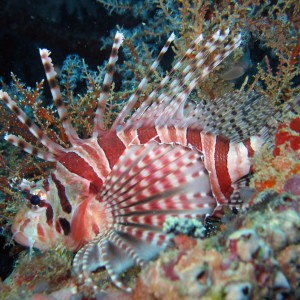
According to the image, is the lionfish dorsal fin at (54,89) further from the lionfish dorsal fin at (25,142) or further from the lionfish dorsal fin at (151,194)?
the lionfish dorsal fin at (151,194)

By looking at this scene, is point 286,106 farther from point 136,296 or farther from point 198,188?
point 136,296

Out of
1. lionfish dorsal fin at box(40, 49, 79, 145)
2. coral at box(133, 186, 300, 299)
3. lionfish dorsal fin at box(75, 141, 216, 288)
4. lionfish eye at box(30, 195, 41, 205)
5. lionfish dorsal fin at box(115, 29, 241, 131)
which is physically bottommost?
coral at box(133, 186, 300, 299)

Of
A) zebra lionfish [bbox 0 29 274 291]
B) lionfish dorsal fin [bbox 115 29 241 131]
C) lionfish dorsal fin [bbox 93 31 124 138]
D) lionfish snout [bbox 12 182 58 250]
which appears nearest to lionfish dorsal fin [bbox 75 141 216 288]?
zebra lionfish [bbox 0 29 274 291]

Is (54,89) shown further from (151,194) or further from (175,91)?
(151,194)

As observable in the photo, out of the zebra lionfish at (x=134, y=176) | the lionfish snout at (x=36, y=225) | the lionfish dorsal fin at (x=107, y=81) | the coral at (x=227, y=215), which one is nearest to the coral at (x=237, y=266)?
the coral at (x=227, y=215)

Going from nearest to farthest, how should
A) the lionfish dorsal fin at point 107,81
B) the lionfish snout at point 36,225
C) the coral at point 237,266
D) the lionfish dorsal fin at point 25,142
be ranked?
the coral at point 237,266 → the lionfish snout at point 36,225 → the lionfish dorsal fin at point 25,142 → the lionfish dorsal fin at point 107,81

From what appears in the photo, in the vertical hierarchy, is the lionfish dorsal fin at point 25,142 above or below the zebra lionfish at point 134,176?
above

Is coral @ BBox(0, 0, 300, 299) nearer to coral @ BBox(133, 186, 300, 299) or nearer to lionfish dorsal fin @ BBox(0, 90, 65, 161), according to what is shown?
coral @ BBox(133, 186, 300, 299)

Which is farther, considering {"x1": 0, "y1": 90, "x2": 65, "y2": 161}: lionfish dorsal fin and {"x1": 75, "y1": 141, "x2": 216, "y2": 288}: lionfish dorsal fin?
{"x1": 0, "y1": 90, "x2": 65, "y2": 161}: lionfish dorsal fin
